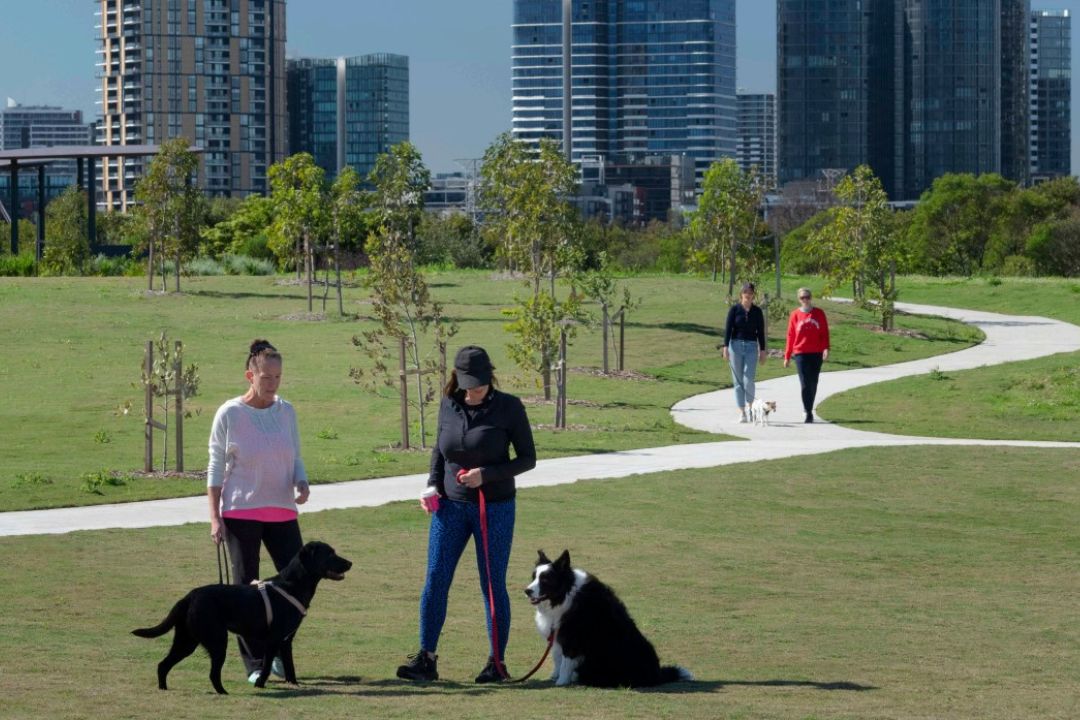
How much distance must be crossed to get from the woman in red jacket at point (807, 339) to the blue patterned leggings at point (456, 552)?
1293 cm

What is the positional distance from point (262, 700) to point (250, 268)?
168 ft

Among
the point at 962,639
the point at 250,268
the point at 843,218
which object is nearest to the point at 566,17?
the point at 250,268

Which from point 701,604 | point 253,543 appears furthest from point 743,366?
point 253,543

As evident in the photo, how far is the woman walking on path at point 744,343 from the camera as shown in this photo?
21062mm

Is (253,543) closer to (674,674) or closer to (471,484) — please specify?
(471,484)

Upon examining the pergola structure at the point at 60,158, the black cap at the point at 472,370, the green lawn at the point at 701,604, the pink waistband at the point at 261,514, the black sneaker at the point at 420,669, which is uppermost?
the pergola structure at the point at 60,158

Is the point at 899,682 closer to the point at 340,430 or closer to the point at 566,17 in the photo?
the point at 340,430

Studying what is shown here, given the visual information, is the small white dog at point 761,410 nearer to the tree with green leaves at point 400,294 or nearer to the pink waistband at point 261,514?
the tree with green leaves at point 400,294

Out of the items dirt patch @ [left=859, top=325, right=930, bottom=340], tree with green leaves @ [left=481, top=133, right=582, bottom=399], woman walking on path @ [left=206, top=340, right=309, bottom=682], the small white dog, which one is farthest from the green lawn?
dirt patch @ [left=859, top=325, right=930, bottom=340]

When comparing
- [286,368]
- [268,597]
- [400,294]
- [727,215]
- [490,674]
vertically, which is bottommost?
[490,674]

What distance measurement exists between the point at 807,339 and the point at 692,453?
3.19 metres

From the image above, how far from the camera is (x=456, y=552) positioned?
8.62m

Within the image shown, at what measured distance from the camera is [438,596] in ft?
28.1

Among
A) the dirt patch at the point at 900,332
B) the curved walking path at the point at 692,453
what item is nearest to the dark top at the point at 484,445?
the curved walking path at the point at 692,453
